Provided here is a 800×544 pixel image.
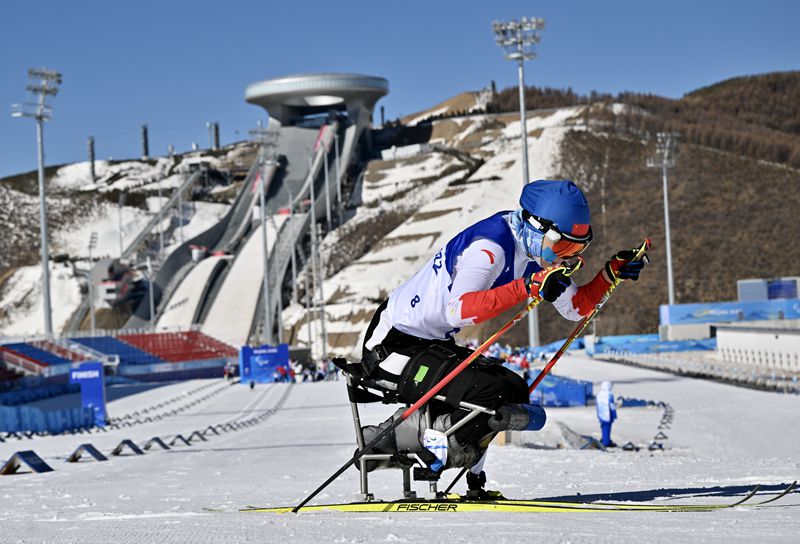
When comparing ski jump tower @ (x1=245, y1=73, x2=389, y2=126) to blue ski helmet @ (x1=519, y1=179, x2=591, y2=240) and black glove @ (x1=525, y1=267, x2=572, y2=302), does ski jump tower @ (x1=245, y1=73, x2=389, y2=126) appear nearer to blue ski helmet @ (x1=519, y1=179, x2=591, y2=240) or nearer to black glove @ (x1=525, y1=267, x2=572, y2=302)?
blue ski helmet @ (x1=519, y1=179, x2=591, y2=240)

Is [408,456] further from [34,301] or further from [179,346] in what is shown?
[34,301]

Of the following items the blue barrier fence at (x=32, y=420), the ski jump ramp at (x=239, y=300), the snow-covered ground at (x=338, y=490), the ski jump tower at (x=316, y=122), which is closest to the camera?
the snow-covered ground at (x=338, y=490)

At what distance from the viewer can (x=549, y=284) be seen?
17.9 feet

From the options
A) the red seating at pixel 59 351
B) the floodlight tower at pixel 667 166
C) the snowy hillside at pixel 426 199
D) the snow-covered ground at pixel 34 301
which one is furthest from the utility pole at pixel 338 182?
the red seating at pixel 59 351

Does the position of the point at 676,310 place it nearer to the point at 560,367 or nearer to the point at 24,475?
the point at 560,367

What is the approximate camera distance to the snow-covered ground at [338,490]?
4773 mm

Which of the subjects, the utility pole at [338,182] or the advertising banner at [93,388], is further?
the utility pole at [338,182]

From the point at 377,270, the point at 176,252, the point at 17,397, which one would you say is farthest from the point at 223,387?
the point at 176,252

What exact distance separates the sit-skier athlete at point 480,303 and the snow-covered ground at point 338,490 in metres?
0.63

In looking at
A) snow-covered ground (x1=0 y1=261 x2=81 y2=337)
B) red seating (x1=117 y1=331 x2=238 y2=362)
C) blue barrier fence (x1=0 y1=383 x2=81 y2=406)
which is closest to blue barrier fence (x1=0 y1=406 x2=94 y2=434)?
blue barrier fence (x1=0 y1=383 x2=81 y2=406)

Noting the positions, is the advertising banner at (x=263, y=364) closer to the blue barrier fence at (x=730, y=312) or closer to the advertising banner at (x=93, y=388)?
the blue barrier fence at (x=730, y=312)

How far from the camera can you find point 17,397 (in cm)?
3988

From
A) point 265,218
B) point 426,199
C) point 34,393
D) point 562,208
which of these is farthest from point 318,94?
point 562,208

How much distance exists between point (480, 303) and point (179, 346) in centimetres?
6604
